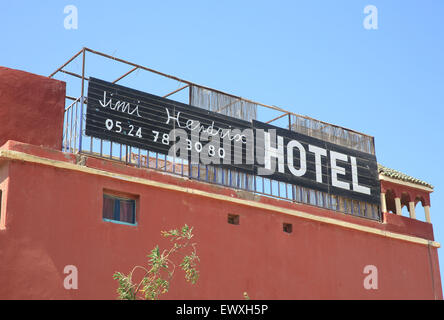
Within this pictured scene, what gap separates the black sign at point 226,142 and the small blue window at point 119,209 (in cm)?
155

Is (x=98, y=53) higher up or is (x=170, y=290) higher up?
(x=98, y=53)

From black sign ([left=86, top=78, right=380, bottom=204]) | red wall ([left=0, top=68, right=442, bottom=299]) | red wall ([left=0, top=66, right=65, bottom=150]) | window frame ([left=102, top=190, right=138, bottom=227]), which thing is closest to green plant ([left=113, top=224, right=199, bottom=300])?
red wall ([left=0, top=68, right=442, bottom=299])

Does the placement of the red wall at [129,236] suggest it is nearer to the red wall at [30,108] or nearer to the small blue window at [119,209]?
the red wall at [30,108]

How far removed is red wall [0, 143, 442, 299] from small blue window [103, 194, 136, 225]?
20cm

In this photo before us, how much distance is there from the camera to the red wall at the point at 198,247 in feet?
48.2

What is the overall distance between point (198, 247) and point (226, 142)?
3.39 meters

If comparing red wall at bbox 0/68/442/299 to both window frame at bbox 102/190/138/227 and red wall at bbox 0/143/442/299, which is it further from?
window frame at bbox 102/190/138/227

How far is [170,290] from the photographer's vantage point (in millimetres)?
16453

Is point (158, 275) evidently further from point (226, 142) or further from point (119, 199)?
point (226, 142)

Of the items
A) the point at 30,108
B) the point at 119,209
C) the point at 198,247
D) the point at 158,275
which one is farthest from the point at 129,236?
the point at 30,108

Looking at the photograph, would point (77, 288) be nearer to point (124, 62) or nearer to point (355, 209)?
point (124, 62)

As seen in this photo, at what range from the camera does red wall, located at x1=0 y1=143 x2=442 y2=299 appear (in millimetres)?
14695
